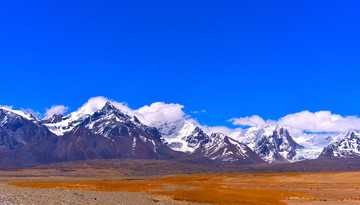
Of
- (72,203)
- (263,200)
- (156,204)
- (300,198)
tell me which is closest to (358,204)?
(300,198)

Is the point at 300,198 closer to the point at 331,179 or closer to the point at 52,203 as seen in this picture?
the point at 52,203

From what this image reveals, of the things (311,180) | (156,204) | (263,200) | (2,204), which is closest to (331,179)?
(311,180)

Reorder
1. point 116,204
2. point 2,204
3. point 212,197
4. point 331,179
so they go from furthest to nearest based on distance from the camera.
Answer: point 331,179, point 212,197, point 116,204, point 2,204

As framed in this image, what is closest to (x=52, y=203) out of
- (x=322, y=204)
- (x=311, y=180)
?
(x=322, y=204)

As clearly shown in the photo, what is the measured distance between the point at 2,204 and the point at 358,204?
175ft

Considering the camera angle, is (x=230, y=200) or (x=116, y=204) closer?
(x=116, y=204)

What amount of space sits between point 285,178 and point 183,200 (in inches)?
2860

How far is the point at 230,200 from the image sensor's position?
56.2 meters

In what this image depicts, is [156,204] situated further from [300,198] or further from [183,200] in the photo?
[300,198]

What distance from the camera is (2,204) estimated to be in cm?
4088

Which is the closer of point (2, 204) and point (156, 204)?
point (2, 204)

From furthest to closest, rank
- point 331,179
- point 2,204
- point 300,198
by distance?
1. point 331,179
2. point 300,198
3. point 2,204

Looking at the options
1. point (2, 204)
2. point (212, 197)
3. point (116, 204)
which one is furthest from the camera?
point (212, 197)

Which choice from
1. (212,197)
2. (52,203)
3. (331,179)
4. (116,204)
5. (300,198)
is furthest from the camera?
(331,179)
